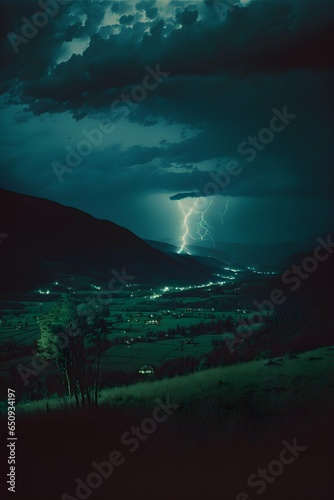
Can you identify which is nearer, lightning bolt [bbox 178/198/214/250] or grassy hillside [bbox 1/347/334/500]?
grassy hillside [bbox 1/347/334/500]

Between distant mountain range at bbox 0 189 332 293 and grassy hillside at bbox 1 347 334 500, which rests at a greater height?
distant mountain range at bbox 0 189 332 293

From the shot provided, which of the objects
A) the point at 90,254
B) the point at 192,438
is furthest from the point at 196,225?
the point at 192,438

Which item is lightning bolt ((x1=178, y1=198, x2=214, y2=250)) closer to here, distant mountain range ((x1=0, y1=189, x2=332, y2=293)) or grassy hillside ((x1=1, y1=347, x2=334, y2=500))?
distant mountain range ((x1=0, y1=189, x2=332, y2=293))

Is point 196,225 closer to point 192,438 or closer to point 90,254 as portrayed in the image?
point 90,254

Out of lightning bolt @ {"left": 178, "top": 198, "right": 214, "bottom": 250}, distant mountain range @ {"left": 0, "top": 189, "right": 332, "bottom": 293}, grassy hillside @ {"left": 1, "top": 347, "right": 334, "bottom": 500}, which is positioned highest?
lightning bolt @ {"left": 178, "top": 198, "right": 214, "bottom": 250}

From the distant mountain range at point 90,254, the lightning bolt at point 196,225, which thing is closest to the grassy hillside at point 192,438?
the distant mountain range at point 90,254

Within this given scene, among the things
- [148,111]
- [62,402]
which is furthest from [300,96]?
[62,402]

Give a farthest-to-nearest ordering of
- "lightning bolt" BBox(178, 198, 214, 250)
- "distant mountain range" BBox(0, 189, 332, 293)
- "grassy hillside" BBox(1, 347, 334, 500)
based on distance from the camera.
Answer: "lightning bolt" BBox(178, 198, 214, 250)
"distant mountain range" BBox(0, 189, 332, 293)
"grassy hillside" BBox(1, 347, 334, 500)

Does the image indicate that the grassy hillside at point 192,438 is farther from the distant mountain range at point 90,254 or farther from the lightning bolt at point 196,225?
the lightning bolt at point 196,225

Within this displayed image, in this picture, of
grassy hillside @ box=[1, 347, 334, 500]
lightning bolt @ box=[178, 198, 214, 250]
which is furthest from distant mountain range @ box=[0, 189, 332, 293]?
grassy hillside @ box=[1, 347, 334, 500]

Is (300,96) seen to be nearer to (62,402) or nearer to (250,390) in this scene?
(250,390)
